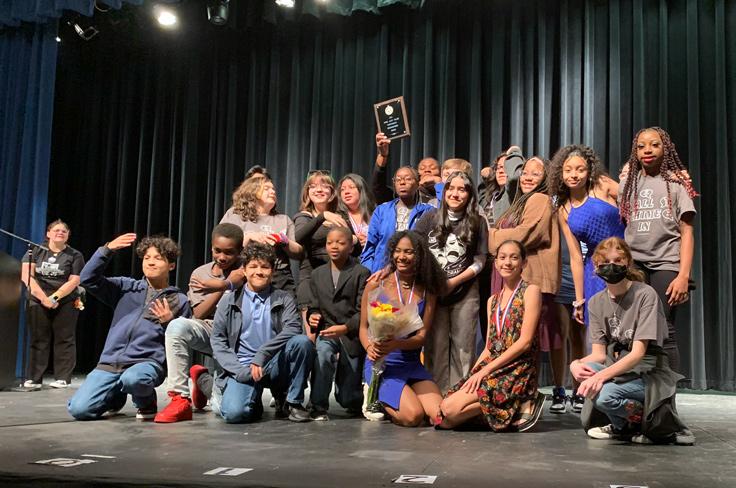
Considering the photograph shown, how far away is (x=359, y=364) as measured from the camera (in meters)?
3.93

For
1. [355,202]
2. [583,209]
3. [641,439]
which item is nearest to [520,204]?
[583,209]

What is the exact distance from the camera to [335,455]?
261 cm

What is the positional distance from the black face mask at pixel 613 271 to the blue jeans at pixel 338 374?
58.5 inches

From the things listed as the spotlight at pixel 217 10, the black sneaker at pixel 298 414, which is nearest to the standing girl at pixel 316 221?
the black sneaker at pixel 298 414

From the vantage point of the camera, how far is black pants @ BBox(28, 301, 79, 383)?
581cm

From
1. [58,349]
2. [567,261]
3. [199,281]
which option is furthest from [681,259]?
[58,349]

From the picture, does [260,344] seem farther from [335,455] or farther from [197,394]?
[335,455]

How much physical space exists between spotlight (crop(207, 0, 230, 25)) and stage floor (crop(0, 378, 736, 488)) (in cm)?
427

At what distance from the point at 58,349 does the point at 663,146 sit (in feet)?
15.9

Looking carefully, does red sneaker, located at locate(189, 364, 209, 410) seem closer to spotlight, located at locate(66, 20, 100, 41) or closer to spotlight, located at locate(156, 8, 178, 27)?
spotlight, located at locate(156, 8, 178, 27)

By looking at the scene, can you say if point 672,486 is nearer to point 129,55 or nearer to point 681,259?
point 681,259

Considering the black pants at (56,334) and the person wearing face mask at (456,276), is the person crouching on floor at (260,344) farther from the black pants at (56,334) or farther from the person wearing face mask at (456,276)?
the black pants at (56,334)

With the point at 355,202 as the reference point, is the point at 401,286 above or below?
below

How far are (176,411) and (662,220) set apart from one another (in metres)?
2.49
